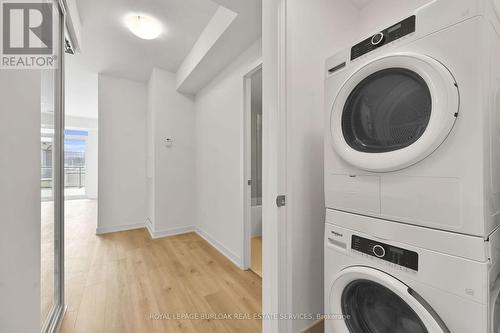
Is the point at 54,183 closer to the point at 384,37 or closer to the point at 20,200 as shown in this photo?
the point at 20,200

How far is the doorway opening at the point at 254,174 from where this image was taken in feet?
7.25

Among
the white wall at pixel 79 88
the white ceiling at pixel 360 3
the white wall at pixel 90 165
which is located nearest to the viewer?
the white ceiling at pixel 360 3

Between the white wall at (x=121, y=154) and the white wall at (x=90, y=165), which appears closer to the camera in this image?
the white wall at (x=121, y=154)

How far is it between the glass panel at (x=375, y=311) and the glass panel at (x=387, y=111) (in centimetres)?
59

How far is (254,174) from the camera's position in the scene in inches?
145

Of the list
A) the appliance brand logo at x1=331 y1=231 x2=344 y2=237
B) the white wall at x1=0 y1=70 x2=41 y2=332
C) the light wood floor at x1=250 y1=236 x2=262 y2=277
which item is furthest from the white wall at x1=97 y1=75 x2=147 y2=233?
the appliance brand logo at x1=331 y1=231 x2=344 y2=237

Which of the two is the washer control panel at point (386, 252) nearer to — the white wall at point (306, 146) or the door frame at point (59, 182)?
the white wall at point (306, 146)

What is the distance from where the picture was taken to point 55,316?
4.40 ft

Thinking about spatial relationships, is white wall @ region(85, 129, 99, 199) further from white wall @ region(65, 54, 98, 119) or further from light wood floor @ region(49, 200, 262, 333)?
light wood floor @ region(49, 200, 262, 333)

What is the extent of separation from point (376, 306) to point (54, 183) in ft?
6.48

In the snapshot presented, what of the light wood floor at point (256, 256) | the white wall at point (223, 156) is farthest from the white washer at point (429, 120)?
the light wood floor at point (256, 256)

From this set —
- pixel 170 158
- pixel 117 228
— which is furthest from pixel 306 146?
pixel 117 228

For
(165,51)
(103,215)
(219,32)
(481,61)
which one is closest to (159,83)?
(165,51)

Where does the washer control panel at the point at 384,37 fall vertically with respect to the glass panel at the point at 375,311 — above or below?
above
